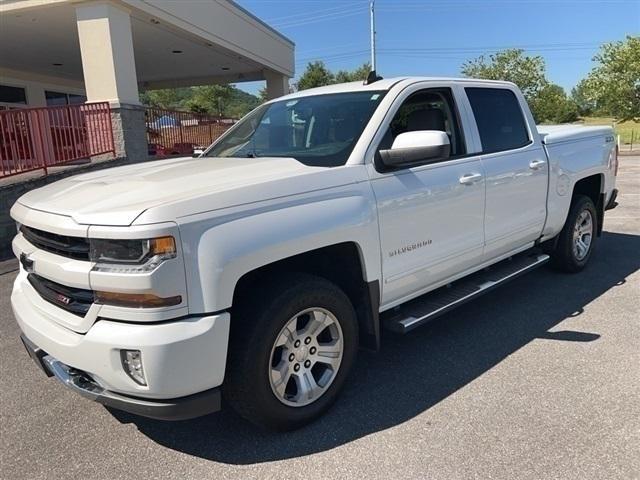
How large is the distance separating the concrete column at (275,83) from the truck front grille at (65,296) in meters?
18.7

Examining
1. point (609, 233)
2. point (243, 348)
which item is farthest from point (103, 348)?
point (609, 233)

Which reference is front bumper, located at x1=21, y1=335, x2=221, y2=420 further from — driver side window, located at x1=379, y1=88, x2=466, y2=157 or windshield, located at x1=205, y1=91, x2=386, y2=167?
driver side window, located at x1=379, y1=88, x2=466, y2=157

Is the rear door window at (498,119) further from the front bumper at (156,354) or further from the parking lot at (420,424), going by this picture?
the front bumper at (156,354)

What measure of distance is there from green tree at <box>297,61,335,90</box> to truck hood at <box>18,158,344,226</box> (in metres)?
51.1

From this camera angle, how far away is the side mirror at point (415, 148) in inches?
118

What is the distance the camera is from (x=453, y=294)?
381 cm

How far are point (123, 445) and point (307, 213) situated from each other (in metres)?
1.65

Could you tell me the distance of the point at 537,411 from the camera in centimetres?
292

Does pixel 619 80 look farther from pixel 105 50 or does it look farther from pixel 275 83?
pixel 105 50

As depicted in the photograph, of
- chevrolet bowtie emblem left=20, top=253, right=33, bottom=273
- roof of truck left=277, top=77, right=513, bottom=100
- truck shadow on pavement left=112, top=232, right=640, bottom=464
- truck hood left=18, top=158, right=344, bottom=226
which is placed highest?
roof of truck left=277, top=77, right=513, bottom=100

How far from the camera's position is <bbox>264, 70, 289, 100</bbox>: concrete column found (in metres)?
20.3

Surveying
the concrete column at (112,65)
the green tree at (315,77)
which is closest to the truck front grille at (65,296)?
the concrete column at (112,65)

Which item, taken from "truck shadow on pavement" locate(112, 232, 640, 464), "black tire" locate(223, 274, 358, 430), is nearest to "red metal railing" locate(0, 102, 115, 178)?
"truck shadow on pavement" locate(112, 232, 640, 464)

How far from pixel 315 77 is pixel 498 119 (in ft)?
170
